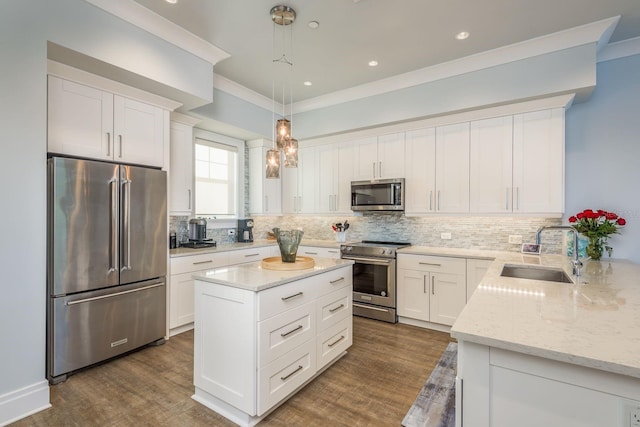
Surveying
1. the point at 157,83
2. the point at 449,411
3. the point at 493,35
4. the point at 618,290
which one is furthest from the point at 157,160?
the point at 618,290

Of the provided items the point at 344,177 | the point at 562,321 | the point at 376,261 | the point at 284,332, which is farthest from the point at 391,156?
the point at 562,321

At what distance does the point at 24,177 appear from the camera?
2.09 meters

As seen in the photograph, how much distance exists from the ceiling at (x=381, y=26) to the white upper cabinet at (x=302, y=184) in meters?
1.53

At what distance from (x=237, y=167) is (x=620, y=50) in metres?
4.78

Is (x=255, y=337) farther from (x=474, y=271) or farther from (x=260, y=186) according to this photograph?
(x=260, y=186)

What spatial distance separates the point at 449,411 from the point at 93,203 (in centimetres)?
306

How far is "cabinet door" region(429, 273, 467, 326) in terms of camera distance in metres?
3.38

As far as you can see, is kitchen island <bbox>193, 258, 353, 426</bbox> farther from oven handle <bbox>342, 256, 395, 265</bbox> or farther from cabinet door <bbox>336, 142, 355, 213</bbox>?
cabinet door <bbox>336, 142, 355, 213</bbox>

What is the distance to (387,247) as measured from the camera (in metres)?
3.84

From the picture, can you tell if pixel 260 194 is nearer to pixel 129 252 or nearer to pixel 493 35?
pixel 129 252

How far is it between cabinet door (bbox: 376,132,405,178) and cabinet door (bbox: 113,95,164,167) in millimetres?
2704

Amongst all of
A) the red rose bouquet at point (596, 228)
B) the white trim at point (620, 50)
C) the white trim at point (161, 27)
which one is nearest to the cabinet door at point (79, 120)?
the white trim at point (161, 27)

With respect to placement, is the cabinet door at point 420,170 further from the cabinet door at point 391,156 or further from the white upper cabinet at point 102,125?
the white upper cabinet at point 102,125

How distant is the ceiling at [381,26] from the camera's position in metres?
2.50
